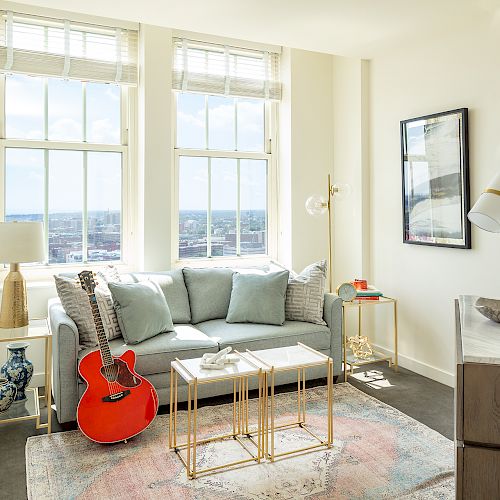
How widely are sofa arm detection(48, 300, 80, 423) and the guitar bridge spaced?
0.33 m

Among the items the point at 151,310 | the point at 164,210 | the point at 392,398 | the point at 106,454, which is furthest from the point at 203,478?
the point at 164,210

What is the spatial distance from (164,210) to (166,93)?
975mm

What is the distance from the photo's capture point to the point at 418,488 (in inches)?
94.3

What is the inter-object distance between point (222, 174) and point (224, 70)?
36.7 inches

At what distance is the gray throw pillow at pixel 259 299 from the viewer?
3.86 meters

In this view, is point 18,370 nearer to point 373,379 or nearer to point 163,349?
point 163,349

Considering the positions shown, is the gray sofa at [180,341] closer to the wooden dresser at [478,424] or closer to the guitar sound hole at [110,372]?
the guitar sound hole at [110,372]

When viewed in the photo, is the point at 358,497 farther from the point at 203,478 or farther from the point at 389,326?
the point at 389,326

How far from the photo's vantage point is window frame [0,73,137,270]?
3.93 meters

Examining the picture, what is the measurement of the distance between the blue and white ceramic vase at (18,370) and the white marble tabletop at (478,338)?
101 inches

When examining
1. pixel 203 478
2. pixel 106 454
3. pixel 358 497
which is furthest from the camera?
pixel 106 454

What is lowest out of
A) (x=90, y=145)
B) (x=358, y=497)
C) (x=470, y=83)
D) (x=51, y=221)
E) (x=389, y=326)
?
(x=358, y=497)

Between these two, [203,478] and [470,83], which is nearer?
[203,478]

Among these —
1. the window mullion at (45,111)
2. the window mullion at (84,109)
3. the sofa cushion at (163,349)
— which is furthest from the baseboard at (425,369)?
the window mullion at (45,111)
